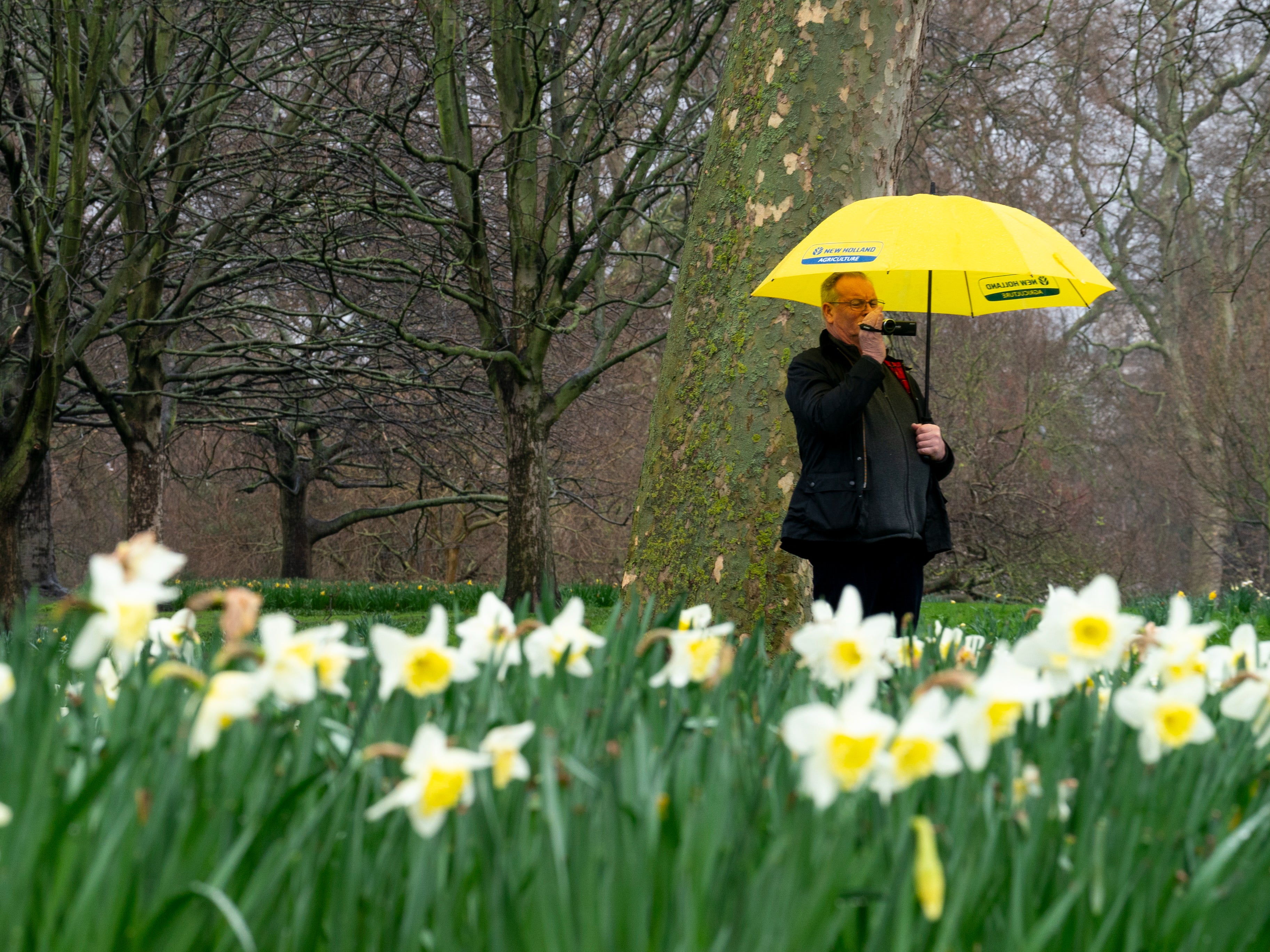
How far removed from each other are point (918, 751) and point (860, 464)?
249cm

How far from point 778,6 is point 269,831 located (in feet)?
13.2

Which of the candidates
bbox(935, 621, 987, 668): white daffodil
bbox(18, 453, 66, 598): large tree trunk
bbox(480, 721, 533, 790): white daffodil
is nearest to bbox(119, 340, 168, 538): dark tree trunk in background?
bbox(18, 453, 66, 598): large tree trunk

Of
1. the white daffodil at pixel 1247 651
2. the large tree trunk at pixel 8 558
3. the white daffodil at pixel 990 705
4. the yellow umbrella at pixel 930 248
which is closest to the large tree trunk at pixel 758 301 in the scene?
the yellow umbrella at pixel 930 248

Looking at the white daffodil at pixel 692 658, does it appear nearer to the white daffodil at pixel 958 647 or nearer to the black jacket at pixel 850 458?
the white daffodil at pixel 958 647

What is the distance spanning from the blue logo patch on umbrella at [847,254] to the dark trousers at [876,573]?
34.7 inches

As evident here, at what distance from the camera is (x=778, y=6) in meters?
4.45

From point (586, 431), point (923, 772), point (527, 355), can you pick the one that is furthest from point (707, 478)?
point (586, 431)

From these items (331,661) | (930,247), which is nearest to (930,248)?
(930,247)

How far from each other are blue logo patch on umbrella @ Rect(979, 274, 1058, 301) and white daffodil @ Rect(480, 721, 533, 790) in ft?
11.3

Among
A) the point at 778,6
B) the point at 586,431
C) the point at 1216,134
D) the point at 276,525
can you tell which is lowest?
the point at 276,525

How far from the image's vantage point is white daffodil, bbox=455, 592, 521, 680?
1748 millimetres

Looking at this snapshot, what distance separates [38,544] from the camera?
1212 cm

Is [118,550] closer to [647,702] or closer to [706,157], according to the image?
[647,702]

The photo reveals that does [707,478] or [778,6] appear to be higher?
[778,6]
